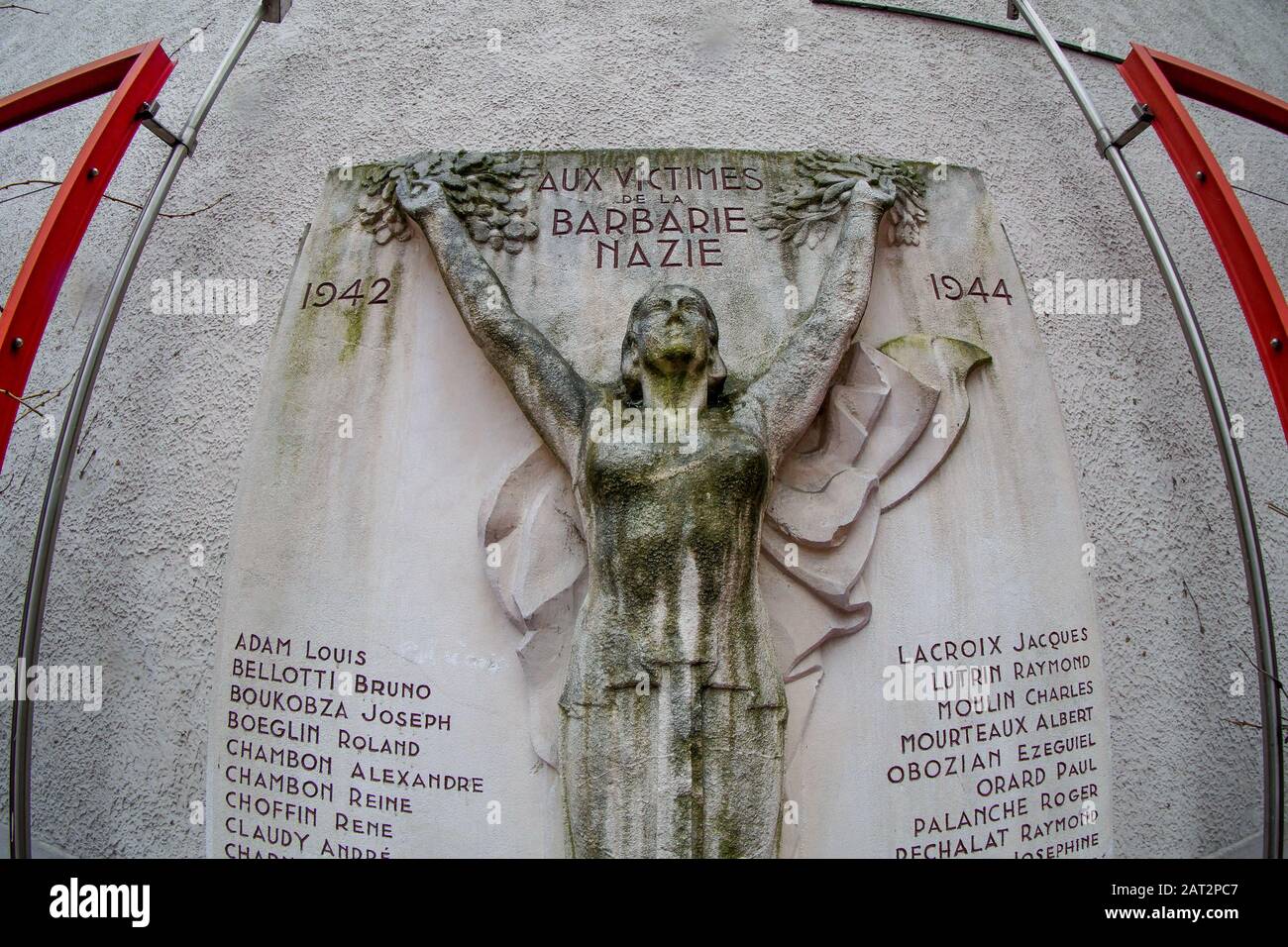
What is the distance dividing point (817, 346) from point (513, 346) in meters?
1.05

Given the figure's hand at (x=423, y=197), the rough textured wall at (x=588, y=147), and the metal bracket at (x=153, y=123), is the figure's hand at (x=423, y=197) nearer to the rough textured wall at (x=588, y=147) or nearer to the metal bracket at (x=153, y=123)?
the metal bracket at (x=153, y=123)

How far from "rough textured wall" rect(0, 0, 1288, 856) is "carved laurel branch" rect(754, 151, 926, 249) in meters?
0.98

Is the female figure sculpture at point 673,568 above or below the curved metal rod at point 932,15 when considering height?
below

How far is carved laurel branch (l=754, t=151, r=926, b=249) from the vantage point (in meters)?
4.09

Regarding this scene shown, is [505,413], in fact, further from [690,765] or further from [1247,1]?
[1247,1]

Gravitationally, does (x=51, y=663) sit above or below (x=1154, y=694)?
above

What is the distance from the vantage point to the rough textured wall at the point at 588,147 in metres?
4.28

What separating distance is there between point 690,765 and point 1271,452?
10.9 ft

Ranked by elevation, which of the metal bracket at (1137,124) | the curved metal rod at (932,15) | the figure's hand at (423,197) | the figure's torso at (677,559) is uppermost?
the curved metal rod at (932,15)

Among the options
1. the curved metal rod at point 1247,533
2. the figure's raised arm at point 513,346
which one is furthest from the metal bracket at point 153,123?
the curved metal rod at point 1247,533

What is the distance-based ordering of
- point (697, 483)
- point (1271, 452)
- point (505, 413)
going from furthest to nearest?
point (1271, 452) < point (505, 413) < point (697, 483)

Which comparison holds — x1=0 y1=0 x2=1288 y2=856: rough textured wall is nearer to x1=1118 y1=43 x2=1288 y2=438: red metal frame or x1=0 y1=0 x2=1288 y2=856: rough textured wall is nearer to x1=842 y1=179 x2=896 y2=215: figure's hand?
x1=1118 y1=43 x2=1288 y2=438: red metal frame
